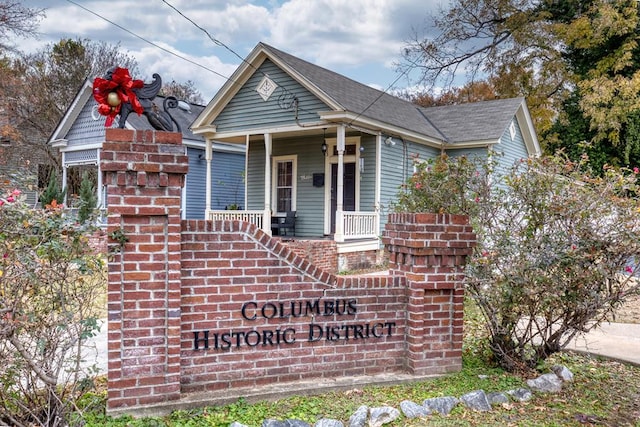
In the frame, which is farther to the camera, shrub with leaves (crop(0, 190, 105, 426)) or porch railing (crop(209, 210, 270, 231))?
porch railing (crop(209, 210, 270, 231))

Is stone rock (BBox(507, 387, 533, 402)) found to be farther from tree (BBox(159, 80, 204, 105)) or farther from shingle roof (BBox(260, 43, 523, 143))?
tree (BBox(159, 80, 204, 105))

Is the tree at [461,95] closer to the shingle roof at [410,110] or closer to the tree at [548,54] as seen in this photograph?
the tree at [548,54]

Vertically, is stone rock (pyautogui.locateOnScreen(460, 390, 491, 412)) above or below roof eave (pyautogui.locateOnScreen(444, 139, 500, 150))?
below

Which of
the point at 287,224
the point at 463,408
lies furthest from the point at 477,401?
the point at 287,224

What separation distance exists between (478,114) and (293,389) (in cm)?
1461

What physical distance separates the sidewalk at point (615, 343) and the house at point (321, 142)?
5779mm

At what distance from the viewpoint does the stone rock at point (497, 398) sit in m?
3.73

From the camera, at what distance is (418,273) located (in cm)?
405

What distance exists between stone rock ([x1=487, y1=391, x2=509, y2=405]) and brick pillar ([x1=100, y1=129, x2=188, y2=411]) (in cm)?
241

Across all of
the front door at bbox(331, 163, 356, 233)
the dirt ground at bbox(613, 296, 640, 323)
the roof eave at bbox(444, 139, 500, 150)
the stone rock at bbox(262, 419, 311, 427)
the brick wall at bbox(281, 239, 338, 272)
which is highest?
the roof eave at bbox(444, 139, 500, 150)

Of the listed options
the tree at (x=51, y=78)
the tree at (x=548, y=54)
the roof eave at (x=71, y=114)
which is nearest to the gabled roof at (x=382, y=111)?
the tree at (x=548, y=54)

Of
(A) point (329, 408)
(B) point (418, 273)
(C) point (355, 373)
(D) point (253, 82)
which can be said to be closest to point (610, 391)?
(B) point (418, 273)

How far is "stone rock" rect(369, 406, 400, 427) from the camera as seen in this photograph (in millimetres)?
3291

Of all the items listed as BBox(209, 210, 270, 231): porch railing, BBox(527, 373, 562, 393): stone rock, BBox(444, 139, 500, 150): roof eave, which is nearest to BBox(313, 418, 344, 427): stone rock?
BBox(527, 373, 562, 393): stone rock
